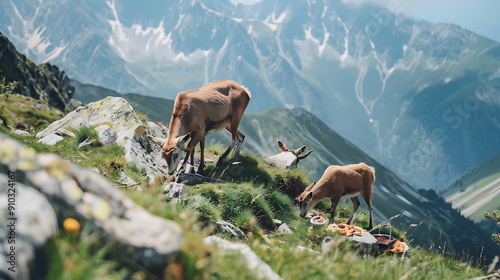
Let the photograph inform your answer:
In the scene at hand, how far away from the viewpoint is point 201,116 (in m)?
12.6

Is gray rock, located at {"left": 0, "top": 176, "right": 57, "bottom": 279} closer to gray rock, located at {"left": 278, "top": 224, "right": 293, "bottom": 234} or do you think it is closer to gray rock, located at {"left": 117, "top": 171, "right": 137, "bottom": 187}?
gray rock, located at {"left": 117, "top": 171, "right": 137, "bottom": 187}

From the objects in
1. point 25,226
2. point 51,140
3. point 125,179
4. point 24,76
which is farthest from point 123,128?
point 24,76

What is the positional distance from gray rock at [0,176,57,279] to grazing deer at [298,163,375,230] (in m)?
10.4

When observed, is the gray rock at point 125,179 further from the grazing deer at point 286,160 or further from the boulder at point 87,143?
the grazing deer at point 286,160

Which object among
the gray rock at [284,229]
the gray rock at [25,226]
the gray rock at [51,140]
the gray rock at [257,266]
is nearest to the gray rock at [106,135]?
the gray rock at [51,140]

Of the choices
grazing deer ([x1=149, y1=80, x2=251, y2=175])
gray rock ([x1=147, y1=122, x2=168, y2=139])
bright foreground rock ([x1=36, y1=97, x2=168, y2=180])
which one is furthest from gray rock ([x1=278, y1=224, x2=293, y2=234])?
gray rock ([x1=147, y1=122, x2=168, y2=139])

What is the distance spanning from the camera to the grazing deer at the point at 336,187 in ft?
42.3

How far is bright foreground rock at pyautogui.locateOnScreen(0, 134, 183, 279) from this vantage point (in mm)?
2980

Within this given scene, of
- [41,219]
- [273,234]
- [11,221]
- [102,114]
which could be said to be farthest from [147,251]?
[102,114]

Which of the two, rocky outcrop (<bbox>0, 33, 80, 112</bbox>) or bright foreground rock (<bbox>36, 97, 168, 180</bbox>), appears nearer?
bright foreground rock (<bbox>36, 97, 168, 180</bbox>)

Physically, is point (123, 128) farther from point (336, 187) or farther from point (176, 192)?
point (336, 187)

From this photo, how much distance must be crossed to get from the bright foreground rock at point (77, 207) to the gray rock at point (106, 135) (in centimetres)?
1035

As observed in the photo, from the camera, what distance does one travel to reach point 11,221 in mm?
2809

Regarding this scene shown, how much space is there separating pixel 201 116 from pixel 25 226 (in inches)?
390
